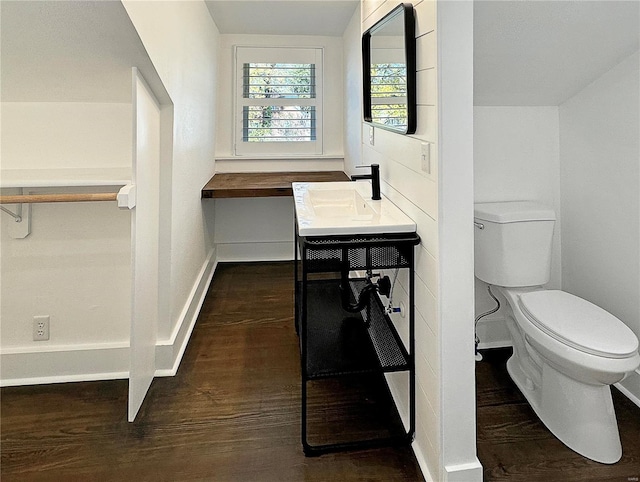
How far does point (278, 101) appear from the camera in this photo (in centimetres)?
407

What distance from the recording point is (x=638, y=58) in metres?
1.83

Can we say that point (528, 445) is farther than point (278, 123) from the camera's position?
No

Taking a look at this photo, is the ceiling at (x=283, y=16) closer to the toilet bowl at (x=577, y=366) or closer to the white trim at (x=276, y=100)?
the white trim at (x=276, y=100)

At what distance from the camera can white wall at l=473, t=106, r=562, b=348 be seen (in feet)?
7.18

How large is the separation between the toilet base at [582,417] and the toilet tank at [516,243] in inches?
16.9

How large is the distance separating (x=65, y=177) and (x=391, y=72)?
1.56 metres

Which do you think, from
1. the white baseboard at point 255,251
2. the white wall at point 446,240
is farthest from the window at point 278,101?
the white wall at point 446,240

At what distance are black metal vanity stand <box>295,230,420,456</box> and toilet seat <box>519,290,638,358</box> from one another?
21.5 inches

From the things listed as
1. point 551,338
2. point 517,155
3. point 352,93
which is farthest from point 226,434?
point 352,93

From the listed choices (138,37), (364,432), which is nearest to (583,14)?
(138,37)

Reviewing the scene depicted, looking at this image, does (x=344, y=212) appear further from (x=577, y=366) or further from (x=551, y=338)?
(x=577, y=366)

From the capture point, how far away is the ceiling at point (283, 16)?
3.07 meters

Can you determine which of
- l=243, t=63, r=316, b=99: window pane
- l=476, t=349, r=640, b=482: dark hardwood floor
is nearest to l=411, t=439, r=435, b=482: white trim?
l=476, t=349, r=640, b=482: dark hardwood floor

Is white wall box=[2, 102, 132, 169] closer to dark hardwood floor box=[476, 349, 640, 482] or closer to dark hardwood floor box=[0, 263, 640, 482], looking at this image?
dark hardwood floor box=[0, 263, 640, 482]
